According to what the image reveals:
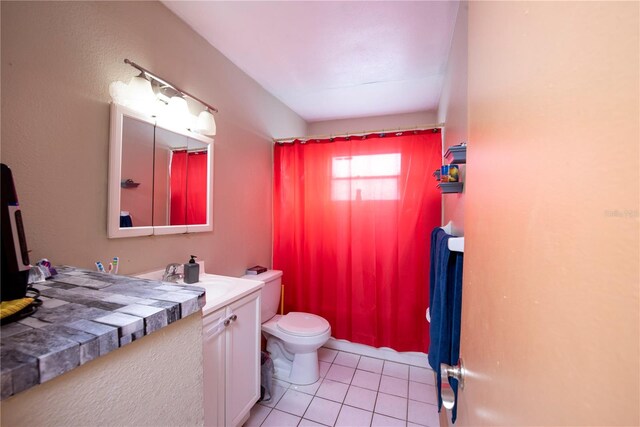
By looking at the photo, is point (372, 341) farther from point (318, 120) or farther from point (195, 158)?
point (318, 120)

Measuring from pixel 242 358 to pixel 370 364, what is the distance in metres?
1.29

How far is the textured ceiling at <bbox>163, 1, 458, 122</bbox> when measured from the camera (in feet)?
4.66

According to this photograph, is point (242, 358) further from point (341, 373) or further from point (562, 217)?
point (562, 217)

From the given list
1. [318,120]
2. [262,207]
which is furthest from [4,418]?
[318,120]

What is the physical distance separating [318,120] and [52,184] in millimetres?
2701

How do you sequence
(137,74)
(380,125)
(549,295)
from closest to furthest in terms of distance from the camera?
(549,295) → (137,74) → (380,125)

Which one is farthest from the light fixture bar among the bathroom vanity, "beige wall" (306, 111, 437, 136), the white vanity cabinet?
"beige wall" (306, 111, 437, 136)

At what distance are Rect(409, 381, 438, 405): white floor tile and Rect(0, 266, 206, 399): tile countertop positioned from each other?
1875 millimetres

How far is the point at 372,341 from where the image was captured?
2.24m

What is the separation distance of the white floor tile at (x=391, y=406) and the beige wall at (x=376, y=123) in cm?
250

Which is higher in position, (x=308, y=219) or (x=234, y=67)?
(x=234, y=67)

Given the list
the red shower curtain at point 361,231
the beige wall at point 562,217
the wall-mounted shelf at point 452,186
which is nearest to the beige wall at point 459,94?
the wall-mounted shelf at point 452,186

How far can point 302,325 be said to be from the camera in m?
1.92

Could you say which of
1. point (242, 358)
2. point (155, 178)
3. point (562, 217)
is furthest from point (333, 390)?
point (562, 217)
